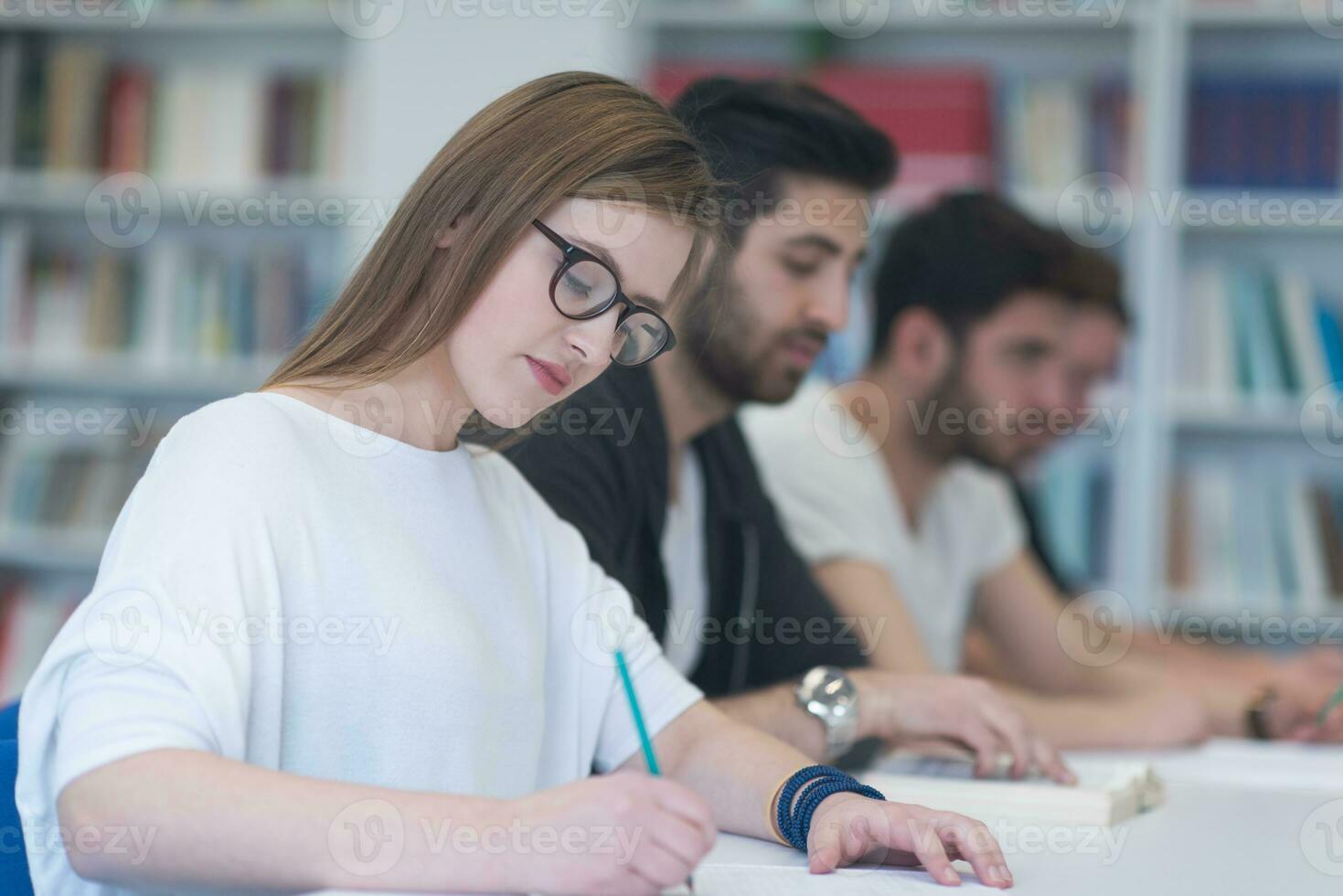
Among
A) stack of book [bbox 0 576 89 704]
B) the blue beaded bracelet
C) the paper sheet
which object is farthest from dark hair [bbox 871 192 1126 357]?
stack of book [bbox 0 576 89 704]

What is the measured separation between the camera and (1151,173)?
2.86 meters

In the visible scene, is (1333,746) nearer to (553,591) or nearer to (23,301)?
(553,591)

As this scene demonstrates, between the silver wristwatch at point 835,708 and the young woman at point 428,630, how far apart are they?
0.62 feet

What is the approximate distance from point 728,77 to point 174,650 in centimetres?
116

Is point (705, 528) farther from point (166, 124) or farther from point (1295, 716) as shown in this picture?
point (166, 124)

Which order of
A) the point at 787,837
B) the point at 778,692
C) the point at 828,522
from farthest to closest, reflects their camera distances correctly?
the point at 828,522 → the point at 778,692 → the point at 787,837

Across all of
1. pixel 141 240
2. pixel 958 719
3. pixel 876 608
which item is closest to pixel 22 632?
pixel 141 240

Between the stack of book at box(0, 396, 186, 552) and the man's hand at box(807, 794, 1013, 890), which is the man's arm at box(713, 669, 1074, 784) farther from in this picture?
the stack of book at box(0, 396, 186, 552)

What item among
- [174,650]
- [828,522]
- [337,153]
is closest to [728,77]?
[828,522]

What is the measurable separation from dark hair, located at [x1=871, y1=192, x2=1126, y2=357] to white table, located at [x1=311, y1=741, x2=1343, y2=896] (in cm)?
97

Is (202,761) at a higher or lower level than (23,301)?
lower

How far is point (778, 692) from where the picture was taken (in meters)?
1.39

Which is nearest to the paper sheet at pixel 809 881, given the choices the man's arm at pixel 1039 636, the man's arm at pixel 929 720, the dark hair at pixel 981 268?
the man's arm at pixel 929 720

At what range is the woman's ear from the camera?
2221 mm
